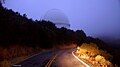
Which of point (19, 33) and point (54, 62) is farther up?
point (19, 33)

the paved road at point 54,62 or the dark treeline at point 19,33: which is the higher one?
the dark treeline at point 19,33

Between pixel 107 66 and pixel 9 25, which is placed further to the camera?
pixel 9 25

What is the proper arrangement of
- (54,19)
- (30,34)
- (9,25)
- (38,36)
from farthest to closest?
1. (54,19)
2. (38,36)
3. (30,34)
4. (9,25)

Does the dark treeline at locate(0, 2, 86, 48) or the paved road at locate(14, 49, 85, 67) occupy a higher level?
the dark treeline at locate(0, 2, 86, 48)

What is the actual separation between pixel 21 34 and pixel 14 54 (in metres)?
13.0

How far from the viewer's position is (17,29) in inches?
1911

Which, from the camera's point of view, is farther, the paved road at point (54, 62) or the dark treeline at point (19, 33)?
the dark treeline at point (19, 33)

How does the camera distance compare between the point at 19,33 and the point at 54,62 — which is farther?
the point at 19,33

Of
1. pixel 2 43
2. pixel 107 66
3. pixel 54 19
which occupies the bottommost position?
pixel 107 66

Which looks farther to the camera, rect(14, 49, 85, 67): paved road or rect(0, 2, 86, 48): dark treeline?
rect(0, 2, 86, 48): dark treeline

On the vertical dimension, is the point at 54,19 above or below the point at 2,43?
above

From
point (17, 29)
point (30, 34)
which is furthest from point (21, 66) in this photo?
point (30, 34)

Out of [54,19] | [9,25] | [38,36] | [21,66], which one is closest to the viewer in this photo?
[21,66]

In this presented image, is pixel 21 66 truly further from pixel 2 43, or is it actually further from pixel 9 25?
pixel 9 25
